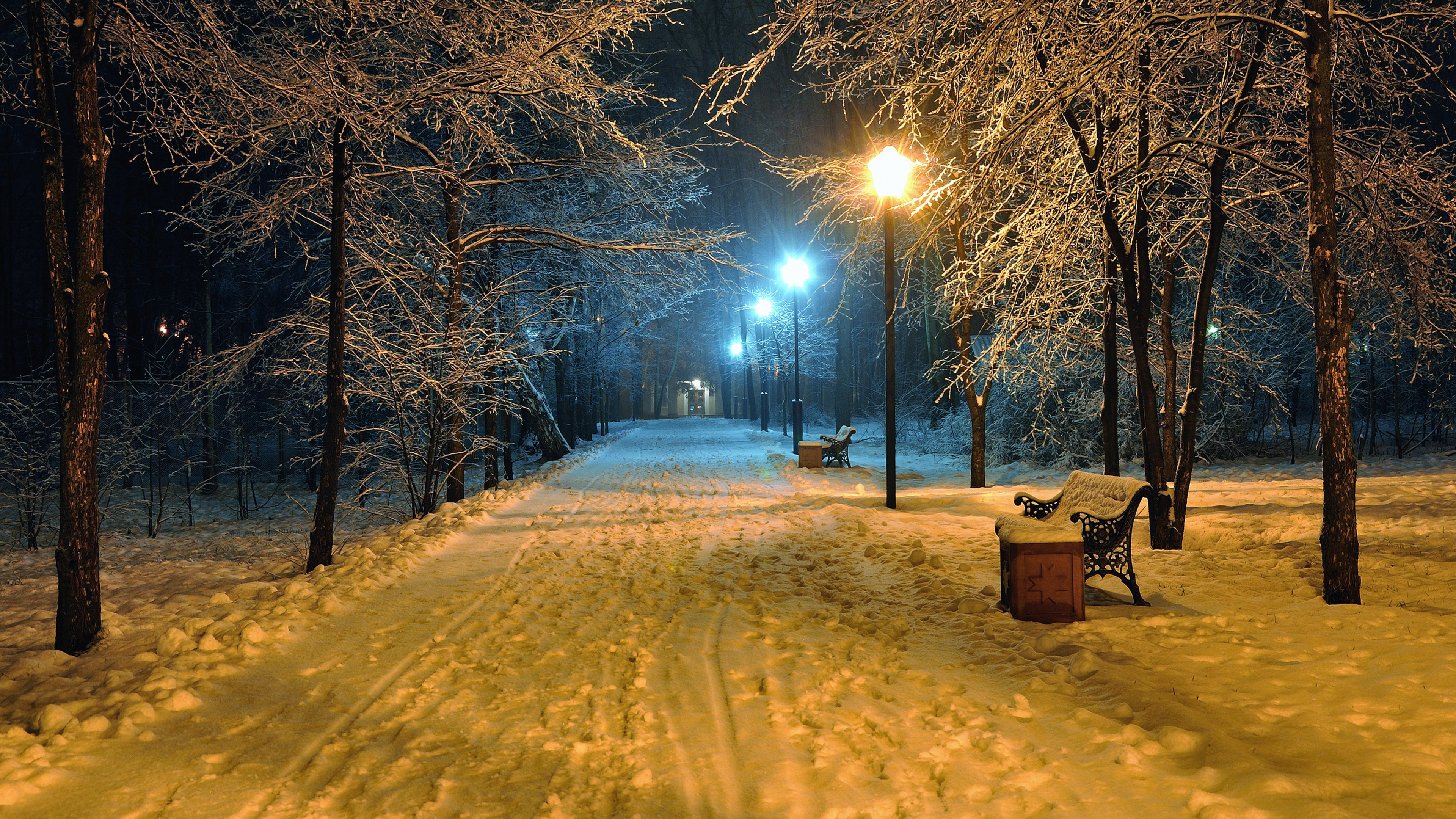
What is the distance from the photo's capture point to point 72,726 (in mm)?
3746

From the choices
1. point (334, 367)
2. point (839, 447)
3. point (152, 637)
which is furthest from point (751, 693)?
point (839, 447)

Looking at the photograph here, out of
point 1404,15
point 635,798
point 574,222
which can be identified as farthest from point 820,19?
point 574,222

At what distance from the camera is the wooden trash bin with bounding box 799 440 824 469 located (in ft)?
59.4

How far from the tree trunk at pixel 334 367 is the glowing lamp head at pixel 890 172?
7215 millimetres

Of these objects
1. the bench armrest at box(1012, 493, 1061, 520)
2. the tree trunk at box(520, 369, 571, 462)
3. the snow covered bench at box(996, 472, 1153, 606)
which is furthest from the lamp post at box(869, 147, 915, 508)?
the tree trunk at box(520, 369, 571, 462)

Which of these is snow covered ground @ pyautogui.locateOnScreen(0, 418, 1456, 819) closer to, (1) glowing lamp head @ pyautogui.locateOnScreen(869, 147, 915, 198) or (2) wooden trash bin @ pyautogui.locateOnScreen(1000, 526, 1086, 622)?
(2) wooden trash bin @ pyautogui.locateOnScreen(1000, 526, 1086, 622)

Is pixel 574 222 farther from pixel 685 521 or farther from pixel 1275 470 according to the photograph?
pixel 1275 470

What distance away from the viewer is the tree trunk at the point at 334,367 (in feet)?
26.4

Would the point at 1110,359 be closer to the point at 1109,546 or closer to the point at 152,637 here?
the point at 1109,546

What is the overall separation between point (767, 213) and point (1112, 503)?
130ft

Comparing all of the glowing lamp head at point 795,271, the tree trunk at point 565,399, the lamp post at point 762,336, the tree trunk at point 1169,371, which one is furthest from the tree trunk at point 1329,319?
the lamp post at point 762,336

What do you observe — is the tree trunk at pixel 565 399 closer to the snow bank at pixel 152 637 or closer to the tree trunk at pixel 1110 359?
the snow bank at pixel 152 637

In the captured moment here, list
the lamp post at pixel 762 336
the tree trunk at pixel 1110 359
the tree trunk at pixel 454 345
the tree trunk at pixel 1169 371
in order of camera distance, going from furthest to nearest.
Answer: the lamp post at pixel 762 336
the tree trunk at pixel 454 345
the tree trunk at pixel 1169 371
the tree trunk at pixel 1110 359

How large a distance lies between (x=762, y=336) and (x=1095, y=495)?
36684 millimetres
